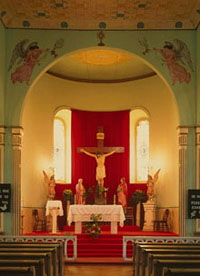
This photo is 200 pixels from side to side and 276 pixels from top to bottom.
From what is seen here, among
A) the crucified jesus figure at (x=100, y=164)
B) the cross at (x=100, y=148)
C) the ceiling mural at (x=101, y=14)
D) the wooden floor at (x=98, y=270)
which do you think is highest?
the ceiling mural at (x=101, y=14)

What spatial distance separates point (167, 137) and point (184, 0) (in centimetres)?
626

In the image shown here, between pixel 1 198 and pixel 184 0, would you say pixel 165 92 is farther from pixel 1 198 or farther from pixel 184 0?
pixel 1 198

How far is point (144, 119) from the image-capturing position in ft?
67.4

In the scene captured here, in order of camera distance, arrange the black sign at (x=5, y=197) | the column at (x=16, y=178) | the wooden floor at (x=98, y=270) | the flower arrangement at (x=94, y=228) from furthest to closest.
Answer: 1. the flower arrangement at (x=94, y=228)
2. the column at (x=16, y=178)
3. the black sign at (x=5, y=197)
4. the wooden floor at (x=98, y=270)

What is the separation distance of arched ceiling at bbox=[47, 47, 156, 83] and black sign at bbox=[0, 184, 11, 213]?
20.7ft

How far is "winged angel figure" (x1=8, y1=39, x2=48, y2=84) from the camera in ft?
46.8

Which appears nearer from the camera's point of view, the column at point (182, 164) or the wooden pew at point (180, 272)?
the wooden pew at point (180, 272)

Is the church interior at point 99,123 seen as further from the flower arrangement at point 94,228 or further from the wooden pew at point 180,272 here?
the wooden pew at point 180,272

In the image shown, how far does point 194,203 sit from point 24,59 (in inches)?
219

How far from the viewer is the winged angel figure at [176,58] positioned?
1429 cm

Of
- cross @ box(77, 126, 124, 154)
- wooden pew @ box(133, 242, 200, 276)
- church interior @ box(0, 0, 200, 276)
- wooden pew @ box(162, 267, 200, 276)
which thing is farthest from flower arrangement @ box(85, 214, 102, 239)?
wooden pew @ box(162, 267, 200, 276)

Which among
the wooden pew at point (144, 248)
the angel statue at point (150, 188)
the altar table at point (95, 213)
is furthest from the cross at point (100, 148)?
the wooden pew at point (144, 248)

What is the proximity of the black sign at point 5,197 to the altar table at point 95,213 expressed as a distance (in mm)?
3314

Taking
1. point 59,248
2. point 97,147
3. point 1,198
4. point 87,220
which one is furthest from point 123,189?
point 59,248
